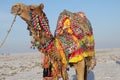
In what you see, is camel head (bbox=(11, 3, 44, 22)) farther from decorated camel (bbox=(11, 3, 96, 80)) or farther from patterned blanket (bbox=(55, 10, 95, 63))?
patterned blanket (bbox=(55, 10, 95, 63))

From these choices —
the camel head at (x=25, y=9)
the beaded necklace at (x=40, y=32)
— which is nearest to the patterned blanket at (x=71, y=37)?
the beaded necklace at (x=40, y=32)

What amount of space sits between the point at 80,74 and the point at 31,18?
1274 millimetres

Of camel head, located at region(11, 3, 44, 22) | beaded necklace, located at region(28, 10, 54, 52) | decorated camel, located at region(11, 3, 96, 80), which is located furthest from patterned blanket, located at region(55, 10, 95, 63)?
camel head, located at region(11, 3, 44, 22)

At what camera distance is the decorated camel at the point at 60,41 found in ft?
18.1

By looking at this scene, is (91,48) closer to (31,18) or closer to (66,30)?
(66,30)

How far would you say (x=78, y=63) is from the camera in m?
5.95

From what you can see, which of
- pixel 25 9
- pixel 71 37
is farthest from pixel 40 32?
pixel 71 37

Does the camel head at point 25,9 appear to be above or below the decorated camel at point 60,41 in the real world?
above

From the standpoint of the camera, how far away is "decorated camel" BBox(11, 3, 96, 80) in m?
5.52

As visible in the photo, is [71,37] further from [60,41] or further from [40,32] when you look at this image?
[40,32]

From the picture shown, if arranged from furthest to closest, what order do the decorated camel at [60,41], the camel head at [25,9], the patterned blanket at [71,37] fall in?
the patterned blanket at [71,37] < the decorated camel at [60,41] < the camel head at [25,9]

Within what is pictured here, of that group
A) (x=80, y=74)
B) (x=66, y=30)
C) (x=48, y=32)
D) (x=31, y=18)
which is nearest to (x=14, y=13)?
(x=31, y=18)

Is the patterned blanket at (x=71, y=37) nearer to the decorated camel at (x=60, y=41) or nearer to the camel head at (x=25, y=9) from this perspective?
the decorated camel at (x=60, y=41)

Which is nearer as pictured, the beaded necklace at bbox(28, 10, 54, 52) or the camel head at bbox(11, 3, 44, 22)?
the camel head at bbox(11, 3, 44, 22)
